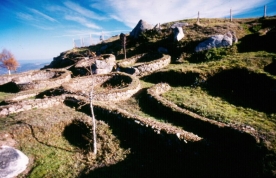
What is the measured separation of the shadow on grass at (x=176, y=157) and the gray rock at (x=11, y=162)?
4566 millimetres

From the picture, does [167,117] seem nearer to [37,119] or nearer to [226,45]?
[37,119]

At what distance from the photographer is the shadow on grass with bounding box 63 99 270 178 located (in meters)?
8.46

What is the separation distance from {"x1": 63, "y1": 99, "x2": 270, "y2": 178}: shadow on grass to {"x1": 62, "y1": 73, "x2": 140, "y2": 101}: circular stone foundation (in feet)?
22.1

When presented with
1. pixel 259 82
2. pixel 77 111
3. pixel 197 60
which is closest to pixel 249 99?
pixel 259 82

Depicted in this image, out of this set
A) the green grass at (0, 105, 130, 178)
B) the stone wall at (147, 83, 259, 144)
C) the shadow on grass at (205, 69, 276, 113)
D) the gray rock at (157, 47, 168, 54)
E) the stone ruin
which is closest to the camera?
the stone wall at (147, 83, 259, 144)

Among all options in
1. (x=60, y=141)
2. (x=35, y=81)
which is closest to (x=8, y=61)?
(x=35, y=81)

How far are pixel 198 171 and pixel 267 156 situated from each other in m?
3.66

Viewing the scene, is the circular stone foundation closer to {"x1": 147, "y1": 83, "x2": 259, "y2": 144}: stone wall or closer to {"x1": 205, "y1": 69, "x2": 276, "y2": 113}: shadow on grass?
{"x1": 147, "y1": 83, "x2": 259, "y2": 144}: stone wall

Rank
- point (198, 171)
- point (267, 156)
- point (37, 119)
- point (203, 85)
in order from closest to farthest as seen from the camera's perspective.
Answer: point (267, 156), point (198, 171), point (37, 119), point (203, 85)

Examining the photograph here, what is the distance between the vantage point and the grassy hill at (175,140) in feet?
31.6

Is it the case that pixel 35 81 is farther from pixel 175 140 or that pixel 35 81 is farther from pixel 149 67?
pixel 175 140

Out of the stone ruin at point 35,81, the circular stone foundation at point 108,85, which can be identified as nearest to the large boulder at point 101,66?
the circular stone foundation at point 108,85

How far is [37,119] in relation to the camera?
17.5m

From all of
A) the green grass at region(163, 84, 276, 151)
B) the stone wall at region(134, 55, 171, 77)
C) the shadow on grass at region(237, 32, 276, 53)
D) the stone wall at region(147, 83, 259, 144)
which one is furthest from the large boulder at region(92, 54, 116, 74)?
the shadow on grass at region(237, 32, 276, 53)
